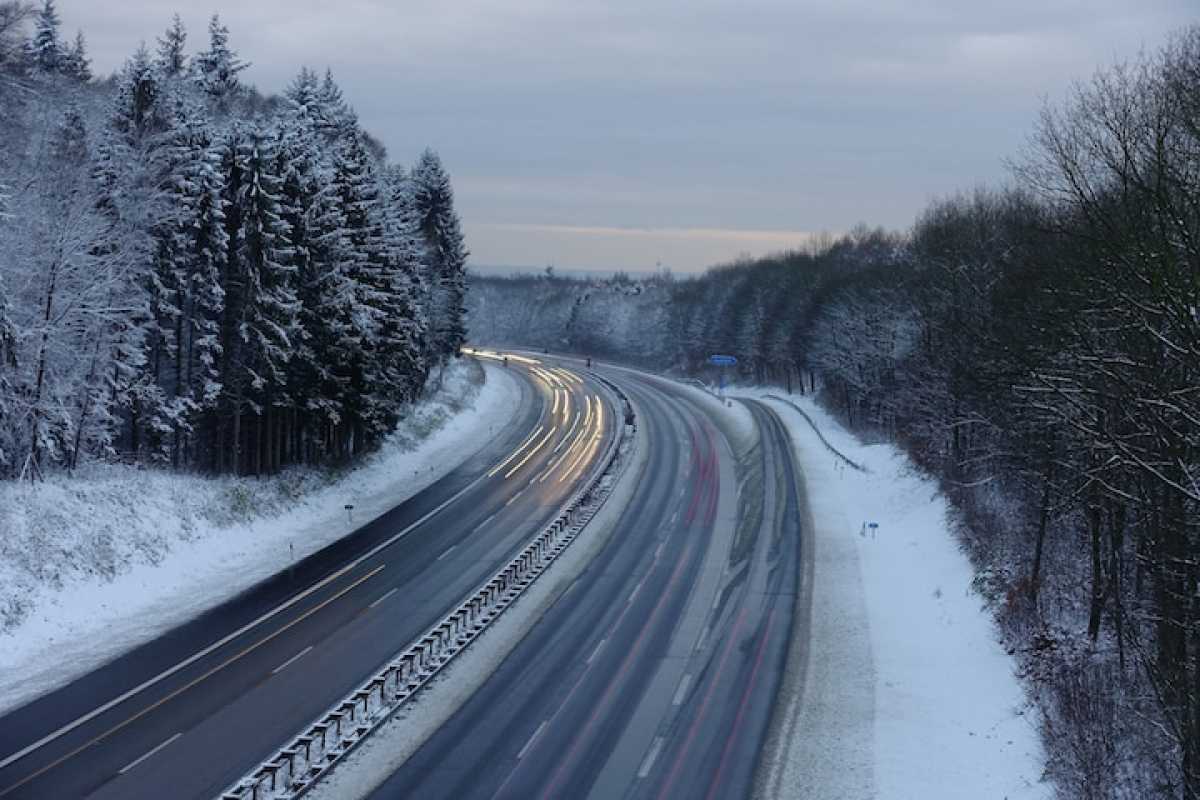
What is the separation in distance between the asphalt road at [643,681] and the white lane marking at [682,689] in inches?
2.0

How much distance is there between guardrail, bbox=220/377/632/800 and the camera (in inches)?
728

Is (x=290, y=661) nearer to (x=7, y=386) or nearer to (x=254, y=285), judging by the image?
(x=7, y=386)

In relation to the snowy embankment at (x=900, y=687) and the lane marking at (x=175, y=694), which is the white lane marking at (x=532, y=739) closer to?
the snowy embankment at (x=900, y=687)

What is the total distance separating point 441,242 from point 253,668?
58.4 metres

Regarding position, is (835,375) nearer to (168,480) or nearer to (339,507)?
(339,507)

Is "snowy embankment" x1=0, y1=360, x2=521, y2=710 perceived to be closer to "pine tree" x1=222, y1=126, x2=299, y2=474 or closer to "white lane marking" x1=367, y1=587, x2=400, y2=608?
"pine tree" x1=222, y1=126, x2=299, y2=474

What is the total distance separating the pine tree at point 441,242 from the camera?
76.1 m

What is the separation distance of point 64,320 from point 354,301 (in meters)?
13.3

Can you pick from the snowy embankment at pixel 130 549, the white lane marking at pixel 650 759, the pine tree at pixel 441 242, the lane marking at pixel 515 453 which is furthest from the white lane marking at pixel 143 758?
the pine tree at pixel 441 242

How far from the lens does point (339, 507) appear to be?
4366 centimetres

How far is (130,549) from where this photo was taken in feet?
103

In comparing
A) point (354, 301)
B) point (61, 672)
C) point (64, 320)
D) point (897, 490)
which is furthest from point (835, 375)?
point (61, 672)

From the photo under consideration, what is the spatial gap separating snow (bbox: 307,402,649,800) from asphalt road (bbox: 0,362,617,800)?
187cm

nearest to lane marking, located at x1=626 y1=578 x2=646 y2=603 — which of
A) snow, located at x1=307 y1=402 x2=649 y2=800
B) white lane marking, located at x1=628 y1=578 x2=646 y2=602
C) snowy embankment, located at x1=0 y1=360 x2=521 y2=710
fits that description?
white lane marking, located at x1=628 y1=578 x2=646 y2=602
